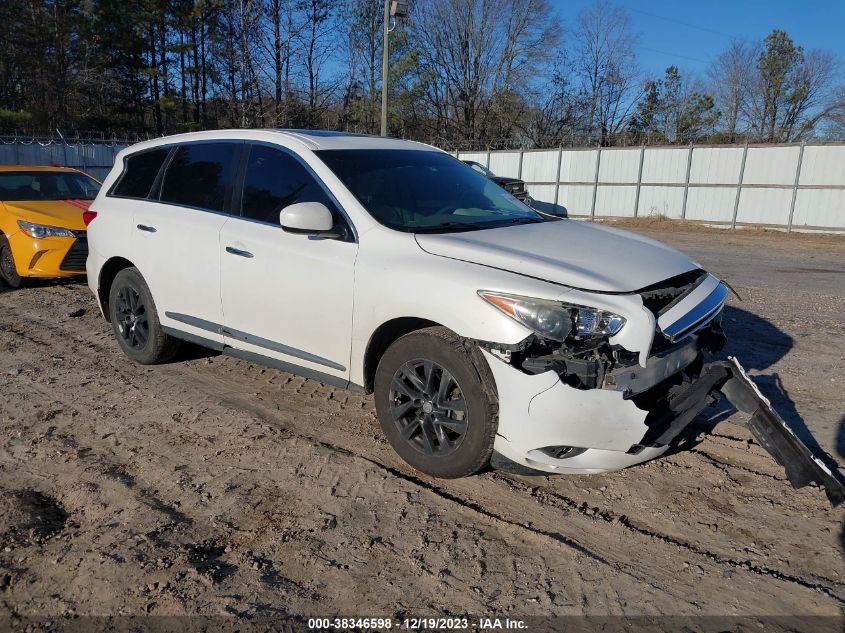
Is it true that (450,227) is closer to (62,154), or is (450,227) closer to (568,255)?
(568,255)

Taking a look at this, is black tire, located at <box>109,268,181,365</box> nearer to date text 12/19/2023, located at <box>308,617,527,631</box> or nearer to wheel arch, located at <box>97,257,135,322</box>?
wheel arch, located at <box>97,257,135,322</box>

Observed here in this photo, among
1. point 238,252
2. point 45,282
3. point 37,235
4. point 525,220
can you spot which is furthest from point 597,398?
point 45,282

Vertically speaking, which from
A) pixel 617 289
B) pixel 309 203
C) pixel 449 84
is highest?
pixel 449 84

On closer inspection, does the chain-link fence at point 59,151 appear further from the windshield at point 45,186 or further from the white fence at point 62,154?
the windshield at point 45,186

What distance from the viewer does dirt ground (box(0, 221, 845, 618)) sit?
268 centimetres

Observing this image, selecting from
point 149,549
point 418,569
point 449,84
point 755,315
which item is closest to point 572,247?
point 418,569

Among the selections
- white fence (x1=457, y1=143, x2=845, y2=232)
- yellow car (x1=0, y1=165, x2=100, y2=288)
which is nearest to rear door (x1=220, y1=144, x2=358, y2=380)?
yellow car (x1=0, y1=165, x2=100, y2=288)

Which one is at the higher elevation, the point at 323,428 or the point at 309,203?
the point at 309,203

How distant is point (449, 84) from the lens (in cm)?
4800

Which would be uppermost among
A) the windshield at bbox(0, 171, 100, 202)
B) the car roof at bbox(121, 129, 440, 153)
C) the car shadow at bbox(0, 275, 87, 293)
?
the car roof at bbox(121, 129, 440, 153)

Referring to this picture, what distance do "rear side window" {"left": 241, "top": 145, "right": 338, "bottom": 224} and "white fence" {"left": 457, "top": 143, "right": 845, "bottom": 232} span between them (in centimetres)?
2168

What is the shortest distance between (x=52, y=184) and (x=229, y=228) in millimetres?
6726

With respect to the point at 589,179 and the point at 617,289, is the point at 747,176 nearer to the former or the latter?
the point at 589,179

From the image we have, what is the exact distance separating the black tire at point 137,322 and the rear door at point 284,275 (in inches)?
40.2
